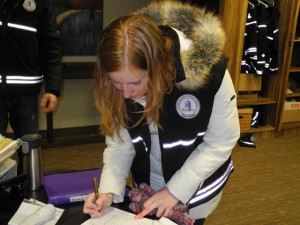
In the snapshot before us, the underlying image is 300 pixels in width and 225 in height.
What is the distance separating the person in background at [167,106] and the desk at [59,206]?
3 centimetres

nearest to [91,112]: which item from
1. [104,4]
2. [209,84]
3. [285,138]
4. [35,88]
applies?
[104,4]

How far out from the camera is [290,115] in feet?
13.1

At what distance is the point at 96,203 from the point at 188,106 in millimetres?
398

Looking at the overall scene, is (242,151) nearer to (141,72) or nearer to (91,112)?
(91,112)

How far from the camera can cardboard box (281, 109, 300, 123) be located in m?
3.95

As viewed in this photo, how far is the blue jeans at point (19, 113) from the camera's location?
177 centimetres

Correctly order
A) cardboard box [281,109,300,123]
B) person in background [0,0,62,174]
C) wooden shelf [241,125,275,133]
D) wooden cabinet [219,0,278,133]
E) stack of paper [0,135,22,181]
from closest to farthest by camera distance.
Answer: stack of paper [0,135,22,181] → person in background [0,0,62,174] → wooden cabinet [219,0,278,133] → wooden shelf [241,125,275,133] → cardboard box [281,109,300,123]

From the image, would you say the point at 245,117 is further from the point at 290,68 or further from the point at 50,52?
the point at 50,52

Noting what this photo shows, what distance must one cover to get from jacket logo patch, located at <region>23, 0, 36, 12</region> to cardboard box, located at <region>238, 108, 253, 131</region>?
8.28ft

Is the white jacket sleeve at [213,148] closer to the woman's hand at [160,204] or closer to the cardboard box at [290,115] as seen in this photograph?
the woman's hand at [160,204]

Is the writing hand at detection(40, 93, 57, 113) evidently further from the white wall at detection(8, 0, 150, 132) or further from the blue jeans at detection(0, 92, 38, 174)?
the white wall at detection(8, 0, 150, 132)

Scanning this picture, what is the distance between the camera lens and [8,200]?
108 cm

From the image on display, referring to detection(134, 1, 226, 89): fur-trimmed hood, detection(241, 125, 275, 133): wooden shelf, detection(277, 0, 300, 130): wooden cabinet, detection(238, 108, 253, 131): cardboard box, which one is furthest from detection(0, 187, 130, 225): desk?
detection(277, 0, 300, 130): wooden cabinet

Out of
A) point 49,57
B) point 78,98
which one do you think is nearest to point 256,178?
point 78,98
